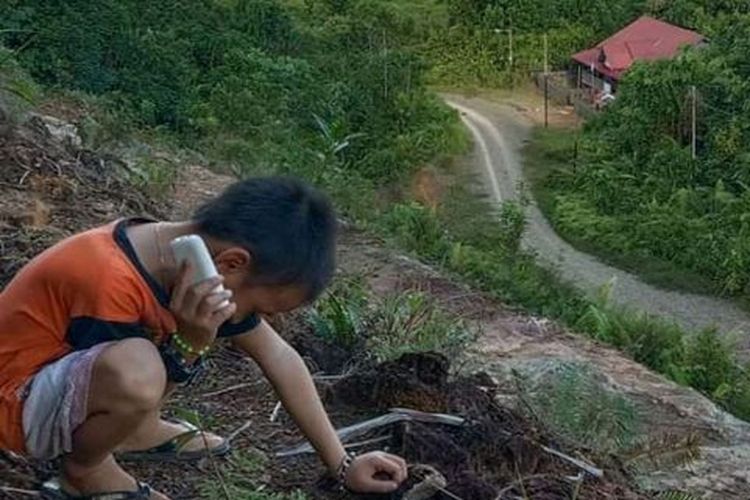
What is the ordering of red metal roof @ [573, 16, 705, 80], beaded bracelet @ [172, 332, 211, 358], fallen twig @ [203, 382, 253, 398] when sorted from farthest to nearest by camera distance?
red metal roof @ [573, 16, 705, 80] → fallen twig @ [203, 382, 253, 398] → beaded bracelet @ [172, 332, 211, 358]

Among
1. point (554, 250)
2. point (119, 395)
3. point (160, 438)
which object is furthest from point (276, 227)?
point (554, 250)

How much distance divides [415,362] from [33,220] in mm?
1562

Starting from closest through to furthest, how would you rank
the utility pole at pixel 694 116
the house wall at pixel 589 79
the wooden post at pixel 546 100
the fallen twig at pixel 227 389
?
1. the fallen twig at pixel 227 389
2. the utility pole at pixel 694 116
3. the wooden post at pixel 546 100
4. the house wall at pixel 589 79

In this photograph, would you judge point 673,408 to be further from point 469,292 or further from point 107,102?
point 107,102

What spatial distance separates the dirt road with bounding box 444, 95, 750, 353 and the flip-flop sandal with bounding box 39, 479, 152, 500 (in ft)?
33.8

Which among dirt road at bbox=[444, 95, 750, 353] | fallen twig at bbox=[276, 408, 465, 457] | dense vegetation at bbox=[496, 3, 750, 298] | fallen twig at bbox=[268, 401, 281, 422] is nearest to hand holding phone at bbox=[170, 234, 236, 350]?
fallen twig at bbox=[276, 408, 465, 457]

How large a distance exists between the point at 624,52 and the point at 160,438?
2327 centimetres

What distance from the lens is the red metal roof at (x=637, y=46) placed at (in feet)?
80.7

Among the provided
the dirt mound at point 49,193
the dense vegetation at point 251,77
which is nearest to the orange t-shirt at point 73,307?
the dirt mound at point 49,193

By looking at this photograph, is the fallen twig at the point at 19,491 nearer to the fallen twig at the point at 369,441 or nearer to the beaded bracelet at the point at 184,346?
the beaded bracelet at the point at 184,346

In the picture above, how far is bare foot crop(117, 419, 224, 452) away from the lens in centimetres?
280

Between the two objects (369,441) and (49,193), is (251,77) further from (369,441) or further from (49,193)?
(369,441)

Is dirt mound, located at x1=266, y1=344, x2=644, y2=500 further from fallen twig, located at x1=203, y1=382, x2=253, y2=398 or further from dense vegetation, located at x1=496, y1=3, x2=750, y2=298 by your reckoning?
dense vegetation, located at x1=496, y1=3, x2=750, y2=298

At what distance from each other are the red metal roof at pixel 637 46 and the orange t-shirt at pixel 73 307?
2226 centimetres
